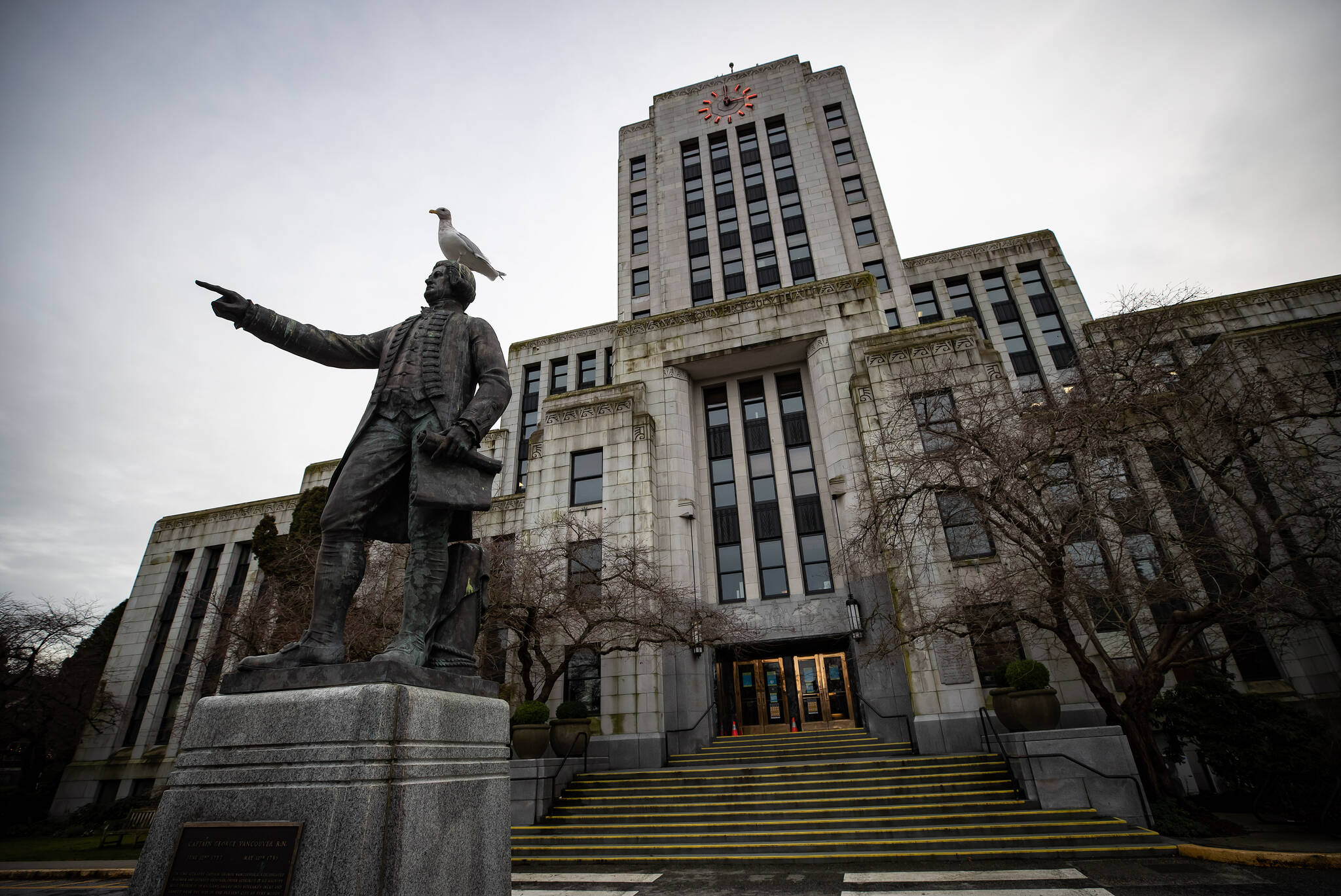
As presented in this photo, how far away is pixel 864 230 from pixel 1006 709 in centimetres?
2783

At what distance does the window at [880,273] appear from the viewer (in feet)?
107

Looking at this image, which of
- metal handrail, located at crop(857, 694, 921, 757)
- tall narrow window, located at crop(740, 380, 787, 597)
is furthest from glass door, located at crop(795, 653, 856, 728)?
tall narrow window, located at crop(740, 380, 787, 597)

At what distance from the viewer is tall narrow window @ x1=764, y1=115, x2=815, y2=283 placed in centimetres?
3067

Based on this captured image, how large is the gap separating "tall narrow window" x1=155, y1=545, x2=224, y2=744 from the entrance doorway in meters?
26.3

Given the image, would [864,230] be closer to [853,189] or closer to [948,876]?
[853,189]

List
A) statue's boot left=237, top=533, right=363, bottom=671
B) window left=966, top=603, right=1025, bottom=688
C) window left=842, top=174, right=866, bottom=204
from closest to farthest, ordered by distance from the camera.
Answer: statue's boot left=237, top=533, right=363, bottom=671 < window left=966, top=603, right=1025, bottom=688 < window left=842, top=174, right=866, bottom=204

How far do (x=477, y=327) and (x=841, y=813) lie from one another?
1240 cm

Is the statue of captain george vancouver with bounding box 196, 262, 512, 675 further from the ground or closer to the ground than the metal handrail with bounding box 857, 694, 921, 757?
further from the ground

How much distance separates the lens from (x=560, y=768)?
15.5 m

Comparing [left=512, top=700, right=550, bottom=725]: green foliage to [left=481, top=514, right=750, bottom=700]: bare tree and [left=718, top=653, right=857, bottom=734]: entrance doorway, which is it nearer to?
[left=481, top=514, right=750, bottom=700]: bare tree

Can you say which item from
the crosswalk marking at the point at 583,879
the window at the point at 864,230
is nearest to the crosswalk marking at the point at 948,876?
the crosswalk marking at the point at 583,879

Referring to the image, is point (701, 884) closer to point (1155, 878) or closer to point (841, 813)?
point (841, 813)

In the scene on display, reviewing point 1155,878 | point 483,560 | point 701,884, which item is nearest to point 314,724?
point 483,560

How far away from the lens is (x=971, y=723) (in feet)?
55.2
